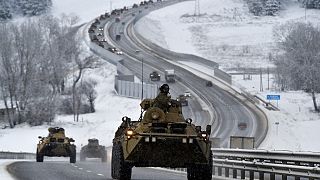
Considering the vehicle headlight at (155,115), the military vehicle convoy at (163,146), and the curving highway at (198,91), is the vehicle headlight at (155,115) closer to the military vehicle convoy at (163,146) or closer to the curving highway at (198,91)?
the military vehicle convoy at (163,146)

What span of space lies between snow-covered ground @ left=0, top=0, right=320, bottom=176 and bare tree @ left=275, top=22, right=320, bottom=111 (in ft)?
7.97

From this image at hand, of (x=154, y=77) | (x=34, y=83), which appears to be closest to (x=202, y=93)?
(x=154, y=77)

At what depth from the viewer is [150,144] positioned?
1895 centimetres

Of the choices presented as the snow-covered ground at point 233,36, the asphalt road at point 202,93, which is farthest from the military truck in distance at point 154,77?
the snow-covered ground at point 233,36

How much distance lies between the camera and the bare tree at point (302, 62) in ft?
283

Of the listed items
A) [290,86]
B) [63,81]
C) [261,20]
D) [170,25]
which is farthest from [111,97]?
[261,20]

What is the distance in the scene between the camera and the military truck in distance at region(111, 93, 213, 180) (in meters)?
19.0

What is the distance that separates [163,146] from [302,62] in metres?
74.2

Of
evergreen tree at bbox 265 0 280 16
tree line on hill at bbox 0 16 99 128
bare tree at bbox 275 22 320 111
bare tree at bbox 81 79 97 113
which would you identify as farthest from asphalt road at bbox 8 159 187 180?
evergreen tree at bbox 265 0 280 16

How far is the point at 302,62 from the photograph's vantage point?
298 ft

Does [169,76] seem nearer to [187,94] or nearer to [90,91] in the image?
[187,94]

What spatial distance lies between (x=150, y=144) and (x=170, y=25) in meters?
143

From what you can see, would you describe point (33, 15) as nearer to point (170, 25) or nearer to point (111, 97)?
point (170, 25)

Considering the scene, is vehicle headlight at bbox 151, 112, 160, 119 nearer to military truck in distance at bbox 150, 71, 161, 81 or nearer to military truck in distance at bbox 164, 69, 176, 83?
military truck in distance at bbox 164, 69, 176, 83
